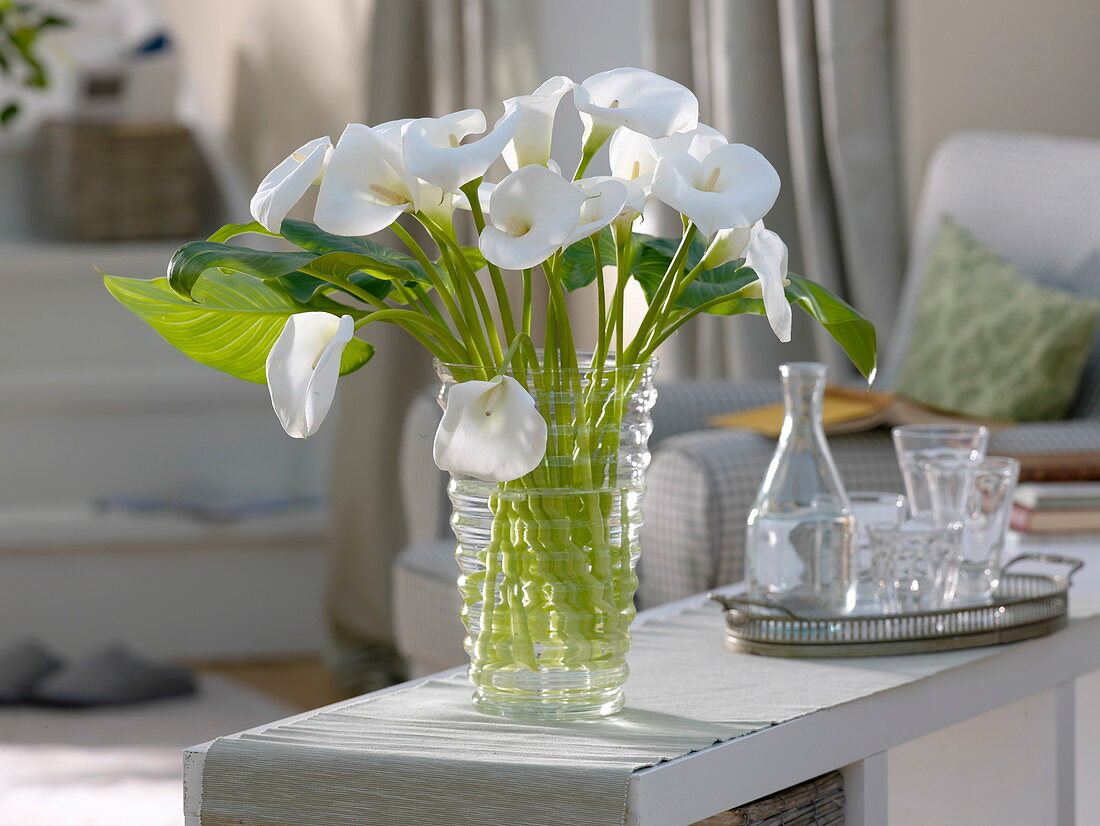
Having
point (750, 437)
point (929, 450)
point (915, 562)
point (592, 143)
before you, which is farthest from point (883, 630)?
point (750, 437)

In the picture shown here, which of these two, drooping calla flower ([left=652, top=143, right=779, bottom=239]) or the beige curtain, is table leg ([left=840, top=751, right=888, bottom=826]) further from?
the beige curtain

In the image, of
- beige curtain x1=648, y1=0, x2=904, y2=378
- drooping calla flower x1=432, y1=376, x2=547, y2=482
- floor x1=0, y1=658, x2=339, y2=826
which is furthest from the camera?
beige curtain x1=648, y1=0, x2=904, y2=378

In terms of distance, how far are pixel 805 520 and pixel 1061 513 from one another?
0.59 m

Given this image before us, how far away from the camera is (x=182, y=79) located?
4031 millimetres

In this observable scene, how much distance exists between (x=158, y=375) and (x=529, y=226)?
265 centimetres

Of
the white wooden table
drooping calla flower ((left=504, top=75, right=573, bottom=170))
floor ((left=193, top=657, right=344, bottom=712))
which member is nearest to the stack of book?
the white wooden table

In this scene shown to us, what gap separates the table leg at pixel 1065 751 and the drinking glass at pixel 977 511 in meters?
0.09

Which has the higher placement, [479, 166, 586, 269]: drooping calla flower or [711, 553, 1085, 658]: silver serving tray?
[479, 166, 586, 269]: drooping calla flower

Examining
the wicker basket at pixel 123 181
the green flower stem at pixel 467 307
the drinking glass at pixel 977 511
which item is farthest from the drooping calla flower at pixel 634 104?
the wicker basket at pixel 123 181

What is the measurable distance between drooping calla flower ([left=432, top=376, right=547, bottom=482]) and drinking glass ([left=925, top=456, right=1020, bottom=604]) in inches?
17.5

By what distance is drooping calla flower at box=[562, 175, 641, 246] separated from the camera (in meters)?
0.79

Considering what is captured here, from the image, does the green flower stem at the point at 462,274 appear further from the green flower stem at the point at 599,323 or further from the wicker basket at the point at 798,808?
the wicker basket at the point at 798,808

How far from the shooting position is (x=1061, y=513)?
153cm

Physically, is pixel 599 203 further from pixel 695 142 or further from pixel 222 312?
pixel 222 312
